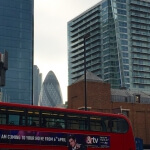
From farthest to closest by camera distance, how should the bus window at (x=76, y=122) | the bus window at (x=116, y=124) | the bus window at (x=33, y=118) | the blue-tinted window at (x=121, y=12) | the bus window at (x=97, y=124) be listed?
the blue-tinted window at (x=121, y=12)
the bus window at (x=116, y=124)
the bus window at (x=97, y=124)
the bus window at (x=76, y=122)
the bus window at (x=33, y=118)

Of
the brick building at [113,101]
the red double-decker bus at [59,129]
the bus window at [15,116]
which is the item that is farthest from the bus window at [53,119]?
the brick building at [113,101]

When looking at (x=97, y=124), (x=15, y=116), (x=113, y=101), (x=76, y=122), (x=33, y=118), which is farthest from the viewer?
(x=113, y=101)

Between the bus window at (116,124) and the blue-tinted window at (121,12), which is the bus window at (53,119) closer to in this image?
the bus window at (116,124)

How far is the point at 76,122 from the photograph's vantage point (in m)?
21.7

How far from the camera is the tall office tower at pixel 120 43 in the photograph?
157 m

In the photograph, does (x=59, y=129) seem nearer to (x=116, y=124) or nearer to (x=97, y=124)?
(x=97, y=124)

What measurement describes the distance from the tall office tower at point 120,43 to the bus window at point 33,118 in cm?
13612

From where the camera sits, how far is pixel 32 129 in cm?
1972

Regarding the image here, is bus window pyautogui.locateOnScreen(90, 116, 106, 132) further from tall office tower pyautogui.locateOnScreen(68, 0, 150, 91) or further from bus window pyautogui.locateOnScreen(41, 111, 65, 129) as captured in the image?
tall office tower pyautogui.locateOnScreen(68, 0, 150, 91)

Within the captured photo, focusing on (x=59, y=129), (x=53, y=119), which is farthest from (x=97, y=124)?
(x=53, y=119)

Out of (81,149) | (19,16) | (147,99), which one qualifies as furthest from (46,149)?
(19,16)

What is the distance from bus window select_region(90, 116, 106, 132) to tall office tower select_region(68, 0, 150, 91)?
436ft

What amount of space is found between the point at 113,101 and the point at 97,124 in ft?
139

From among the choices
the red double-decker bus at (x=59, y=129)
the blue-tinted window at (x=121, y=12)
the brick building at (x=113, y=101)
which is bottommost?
the red double-decker bus at (x=59, y=129)
